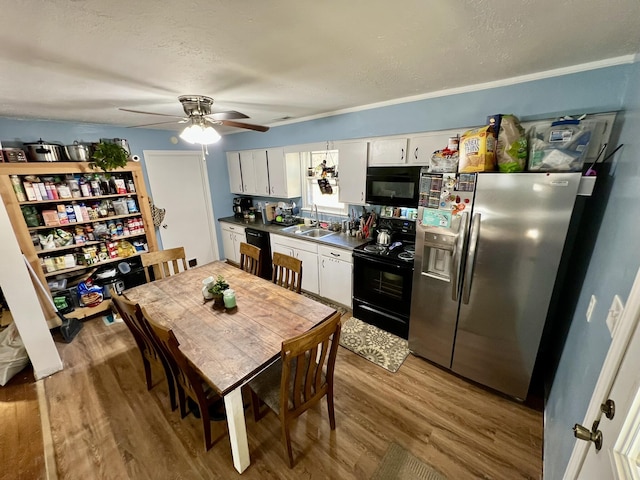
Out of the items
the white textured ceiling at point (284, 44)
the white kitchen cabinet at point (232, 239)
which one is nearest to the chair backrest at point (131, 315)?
the white textured ceiling at point (284, 44)

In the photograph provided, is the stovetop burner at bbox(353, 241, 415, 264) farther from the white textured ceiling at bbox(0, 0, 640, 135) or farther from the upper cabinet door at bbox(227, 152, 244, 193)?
the upper cabinet door at bbox(227, 152, 244, 193)

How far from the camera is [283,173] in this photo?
148 inches

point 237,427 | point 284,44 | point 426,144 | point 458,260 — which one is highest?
point 284,44

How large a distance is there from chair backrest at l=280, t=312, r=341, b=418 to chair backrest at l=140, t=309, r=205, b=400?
1.78ft

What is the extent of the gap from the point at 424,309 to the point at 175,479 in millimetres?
2138

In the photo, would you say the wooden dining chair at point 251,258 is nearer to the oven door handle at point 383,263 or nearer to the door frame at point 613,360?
the oven door handle at point 383,263

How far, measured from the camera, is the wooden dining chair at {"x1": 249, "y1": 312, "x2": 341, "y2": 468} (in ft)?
4.31

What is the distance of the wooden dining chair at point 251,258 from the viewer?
108 inches

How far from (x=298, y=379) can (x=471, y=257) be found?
1507 millimetres

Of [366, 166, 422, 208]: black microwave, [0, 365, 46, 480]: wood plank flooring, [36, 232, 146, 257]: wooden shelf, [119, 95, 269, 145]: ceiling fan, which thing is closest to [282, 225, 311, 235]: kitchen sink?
[366, 166, 422, 208]: black microwave

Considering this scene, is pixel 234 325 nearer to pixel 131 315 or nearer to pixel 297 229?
pixel 131 315

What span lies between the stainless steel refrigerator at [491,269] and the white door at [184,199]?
3.68 metres

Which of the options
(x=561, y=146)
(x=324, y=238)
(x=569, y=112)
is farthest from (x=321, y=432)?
(x=569, y=112)

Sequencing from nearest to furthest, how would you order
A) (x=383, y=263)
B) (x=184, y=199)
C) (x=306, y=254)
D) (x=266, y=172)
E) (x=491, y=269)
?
(x=491, y=269)
(x=383, y=263)
(x=306, y=254)
(x=266, y=172)
(x=184, y=199)
